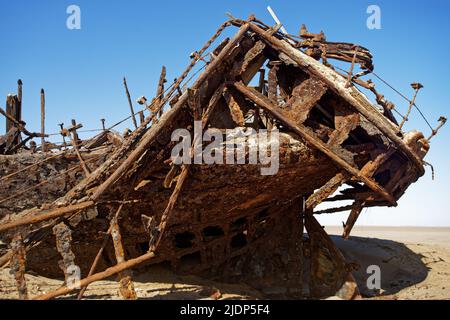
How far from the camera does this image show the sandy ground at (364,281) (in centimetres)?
574

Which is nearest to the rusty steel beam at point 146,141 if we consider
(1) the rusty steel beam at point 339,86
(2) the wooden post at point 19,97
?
(1) the rusty steel beam at point 339,86

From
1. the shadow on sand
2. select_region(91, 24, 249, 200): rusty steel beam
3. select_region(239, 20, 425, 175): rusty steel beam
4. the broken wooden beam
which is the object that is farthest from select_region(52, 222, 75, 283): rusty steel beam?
the shadow on sand

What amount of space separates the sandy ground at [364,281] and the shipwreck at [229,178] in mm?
384

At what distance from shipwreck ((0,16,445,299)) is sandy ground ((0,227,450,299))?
0.38 metres

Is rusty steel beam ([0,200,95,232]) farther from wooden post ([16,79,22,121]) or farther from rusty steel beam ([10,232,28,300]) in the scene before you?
wooden post ([16,79,22,121])

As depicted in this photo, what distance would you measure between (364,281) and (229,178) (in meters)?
4.49

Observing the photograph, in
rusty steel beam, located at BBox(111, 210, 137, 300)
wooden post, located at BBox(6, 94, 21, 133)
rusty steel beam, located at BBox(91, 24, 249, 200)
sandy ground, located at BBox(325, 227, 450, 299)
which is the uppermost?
wooden post, located at BBox(6, 94, 21, 133)

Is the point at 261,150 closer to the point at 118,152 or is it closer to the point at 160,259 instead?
the point at 118,152

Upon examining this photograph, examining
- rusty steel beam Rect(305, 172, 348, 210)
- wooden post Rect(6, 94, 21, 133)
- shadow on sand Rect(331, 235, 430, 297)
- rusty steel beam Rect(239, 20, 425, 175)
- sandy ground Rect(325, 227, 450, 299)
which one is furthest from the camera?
wooden post Rect(6, 94, 21, 133)

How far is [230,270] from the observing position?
7164mm

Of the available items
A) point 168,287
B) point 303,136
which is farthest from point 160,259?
point 303,136

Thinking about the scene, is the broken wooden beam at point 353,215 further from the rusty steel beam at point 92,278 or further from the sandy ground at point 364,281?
the rusty steel beam at point 92,278

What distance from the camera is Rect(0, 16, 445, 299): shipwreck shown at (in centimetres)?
527

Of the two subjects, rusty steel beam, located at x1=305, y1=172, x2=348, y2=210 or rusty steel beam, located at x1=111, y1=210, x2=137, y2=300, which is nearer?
rusty steel beam, located at x1=111, y1=210, x2=137, y2=300
